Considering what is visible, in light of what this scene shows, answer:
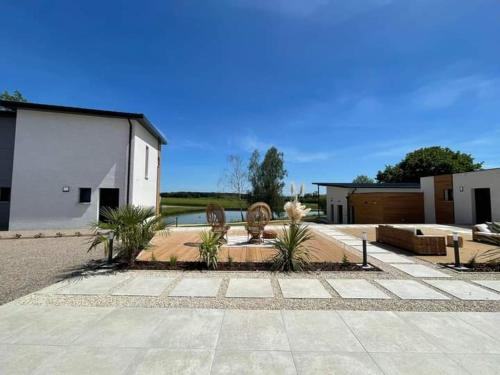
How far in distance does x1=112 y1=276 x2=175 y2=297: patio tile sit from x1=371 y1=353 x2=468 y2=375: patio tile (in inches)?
131

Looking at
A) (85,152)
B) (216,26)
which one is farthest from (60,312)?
(85,152)

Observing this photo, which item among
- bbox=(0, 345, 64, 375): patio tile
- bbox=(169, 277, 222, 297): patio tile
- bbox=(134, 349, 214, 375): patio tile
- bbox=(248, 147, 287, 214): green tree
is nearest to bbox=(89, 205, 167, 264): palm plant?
bbox=(169, 277, 222, 297): patio tile

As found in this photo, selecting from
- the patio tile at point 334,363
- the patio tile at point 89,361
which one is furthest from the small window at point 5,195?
the patio tile at point 334,363

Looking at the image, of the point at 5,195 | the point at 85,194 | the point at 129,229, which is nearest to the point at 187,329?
the point at 129,229

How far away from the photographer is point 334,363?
2.27 meters

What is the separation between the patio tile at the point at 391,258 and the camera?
650cm

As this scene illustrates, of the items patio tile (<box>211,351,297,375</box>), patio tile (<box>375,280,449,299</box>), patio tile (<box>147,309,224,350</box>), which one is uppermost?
patio tile (<box>211,351,297,375</box>)

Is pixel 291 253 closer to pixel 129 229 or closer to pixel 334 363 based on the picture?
pixel 334 363

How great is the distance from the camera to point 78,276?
5.01m

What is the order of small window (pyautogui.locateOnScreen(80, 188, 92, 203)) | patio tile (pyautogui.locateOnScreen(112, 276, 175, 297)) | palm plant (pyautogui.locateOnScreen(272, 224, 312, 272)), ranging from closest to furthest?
patio tile (pyautogui.locateOnScreen(112, 276, 175, 297)), palm plant (pyautogui.locateOnScreen(272, 224, 312, 272)), small window (pyautogui.locateOnScreen(80, 188, 92, 203))

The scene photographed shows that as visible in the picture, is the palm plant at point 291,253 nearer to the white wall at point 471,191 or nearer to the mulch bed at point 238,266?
the mulch bed at point 238,266

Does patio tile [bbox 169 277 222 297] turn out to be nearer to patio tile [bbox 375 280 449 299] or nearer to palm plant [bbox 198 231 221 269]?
palm plant [bbox 198 231 221 269]

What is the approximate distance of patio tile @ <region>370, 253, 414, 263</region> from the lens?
21.3ft

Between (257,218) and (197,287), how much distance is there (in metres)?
4.33
